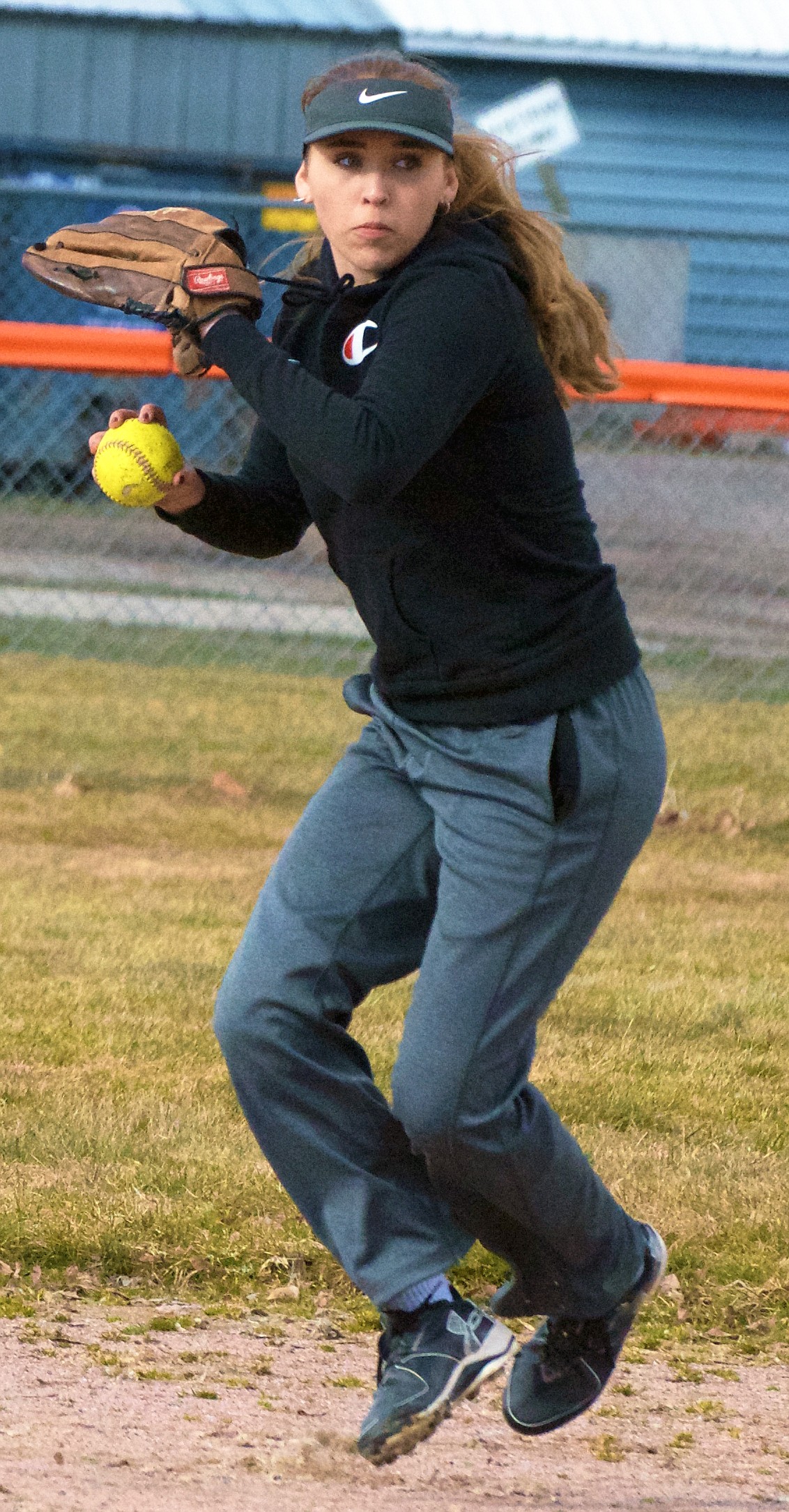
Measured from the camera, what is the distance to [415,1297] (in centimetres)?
270

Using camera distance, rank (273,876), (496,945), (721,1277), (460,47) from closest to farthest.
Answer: (496,945) → (273,876) → (721,1277) → (460,47)

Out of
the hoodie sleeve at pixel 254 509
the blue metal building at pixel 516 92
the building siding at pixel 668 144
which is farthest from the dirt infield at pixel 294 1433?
the building siding at pixel 668 144

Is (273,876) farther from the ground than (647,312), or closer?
farther from the ground

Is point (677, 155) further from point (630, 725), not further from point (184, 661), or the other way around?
point (630, 725)

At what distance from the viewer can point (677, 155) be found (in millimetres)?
17297

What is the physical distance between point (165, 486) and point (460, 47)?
586 inches

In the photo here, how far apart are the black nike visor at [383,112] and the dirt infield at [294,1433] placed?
1893mm

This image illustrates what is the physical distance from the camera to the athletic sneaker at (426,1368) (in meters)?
2.58

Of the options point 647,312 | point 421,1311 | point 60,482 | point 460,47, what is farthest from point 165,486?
point 460,47

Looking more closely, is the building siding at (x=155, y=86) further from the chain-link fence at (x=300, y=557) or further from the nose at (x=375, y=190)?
the nose at (x=375, y=190)

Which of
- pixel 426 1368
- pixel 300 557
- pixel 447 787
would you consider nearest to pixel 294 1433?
pixel 426 1368

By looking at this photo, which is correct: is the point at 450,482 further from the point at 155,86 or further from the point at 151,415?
the point at 155,86

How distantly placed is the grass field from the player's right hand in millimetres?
1438

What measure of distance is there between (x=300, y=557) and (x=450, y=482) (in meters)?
4.58
